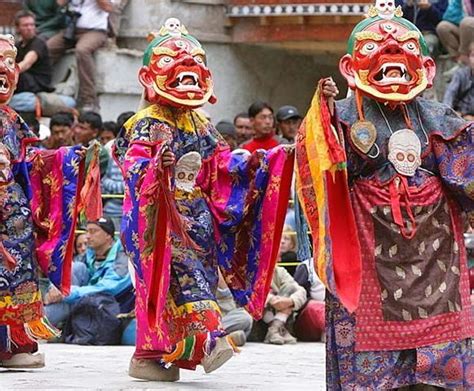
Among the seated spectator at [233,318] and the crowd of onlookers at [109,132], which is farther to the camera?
the crowd of onlookers at [109,132]

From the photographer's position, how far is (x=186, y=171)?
930 cm

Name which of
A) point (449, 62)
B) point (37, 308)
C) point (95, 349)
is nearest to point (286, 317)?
point (95, 349)

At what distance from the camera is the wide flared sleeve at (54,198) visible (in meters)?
9.92

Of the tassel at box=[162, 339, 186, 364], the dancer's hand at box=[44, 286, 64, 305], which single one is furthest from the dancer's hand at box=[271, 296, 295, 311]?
the tassel at box=[162, 339, 186, 364]

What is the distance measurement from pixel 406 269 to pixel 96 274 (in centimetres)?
408

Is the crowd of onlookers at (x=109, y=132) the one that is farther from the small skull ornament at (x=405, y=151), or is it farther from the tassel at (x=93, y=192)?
the small skull ornament at (x=405, y=151)

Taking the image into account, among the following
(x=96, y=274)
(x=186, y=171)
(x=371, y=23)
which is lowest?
(x=96, y=274)

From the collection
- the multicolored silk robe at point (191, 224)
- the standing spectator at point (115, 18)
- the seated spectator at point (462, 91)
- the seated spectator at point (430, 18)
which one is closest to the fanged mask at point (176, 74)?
the multicolored silk robe at point (191, 224)

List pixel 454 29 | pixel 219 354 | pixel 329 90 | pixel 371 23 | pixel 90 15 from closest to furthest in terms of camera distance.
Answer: pixel 329 90 < pixel 371 23 < pixel 219 354 < pixel 454 29 < pixel 90 15

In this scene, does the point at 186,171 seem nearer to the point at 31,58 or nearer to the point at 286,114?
the point at 286,114

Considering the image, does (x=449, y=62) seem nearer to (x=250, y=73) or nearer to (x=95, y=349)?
(x=250, y=73)

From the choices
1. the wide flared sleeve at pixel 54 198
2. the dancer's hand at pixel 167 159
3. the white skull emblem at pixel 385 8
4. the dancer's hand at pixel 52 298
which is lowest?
the dancer's hand at pixel 52 298

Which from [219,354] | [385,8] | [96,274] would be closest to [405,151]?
[385,8]

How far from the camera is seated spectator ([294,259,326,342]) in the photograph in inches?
474
